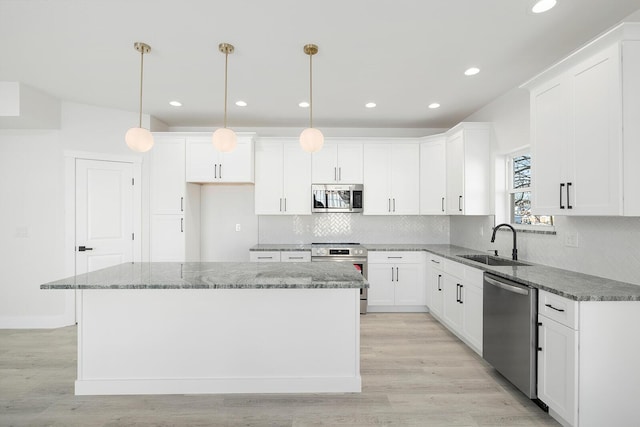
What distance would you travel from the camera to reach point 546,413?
2.20m

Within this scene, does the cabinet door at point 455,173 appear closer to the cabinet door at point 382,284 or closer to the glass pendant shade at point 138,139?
the cabinet door at point 382,284

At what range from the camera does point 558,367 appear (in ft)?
6.56

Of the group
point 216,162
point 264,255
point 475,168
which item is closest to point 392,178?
point 475,168

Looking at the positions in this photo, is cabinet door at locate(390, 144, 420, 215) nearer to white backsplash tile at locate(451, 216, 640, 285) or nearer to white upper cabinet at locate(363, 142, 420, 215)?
white upper cabinet at locate(363, 142, 420, 215)

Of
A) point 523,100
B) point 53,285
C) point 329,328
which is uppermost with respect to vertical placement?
point 523,100

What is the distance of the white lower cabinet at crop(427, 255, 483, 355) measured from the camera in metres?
3.01

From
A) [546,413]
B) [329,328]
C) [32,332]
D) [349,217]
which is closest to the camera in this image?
[546,413]

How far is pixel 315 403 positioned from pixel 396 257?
2440mm

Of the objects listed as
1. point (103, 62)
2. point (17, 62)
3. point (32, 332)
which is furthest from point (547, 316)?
point (32, 332)

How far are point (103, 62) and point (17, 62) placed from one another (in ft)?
2.59

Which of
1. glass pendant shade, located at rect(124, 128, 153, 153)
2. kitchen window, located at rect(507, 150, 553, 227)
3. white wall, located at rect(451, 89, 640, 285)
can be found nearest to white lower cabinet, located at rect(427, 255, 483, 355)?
white wall, located at rect(451, 89, 640, 285)

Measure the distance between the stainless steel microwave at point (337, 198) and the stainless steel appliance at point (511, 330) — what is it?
221 centimetres

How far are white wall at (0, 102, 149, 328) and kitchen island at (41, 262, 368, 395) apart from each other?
205 cm

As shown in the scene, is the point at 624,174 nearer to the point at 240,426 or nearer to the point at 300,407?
the point at 300,407
